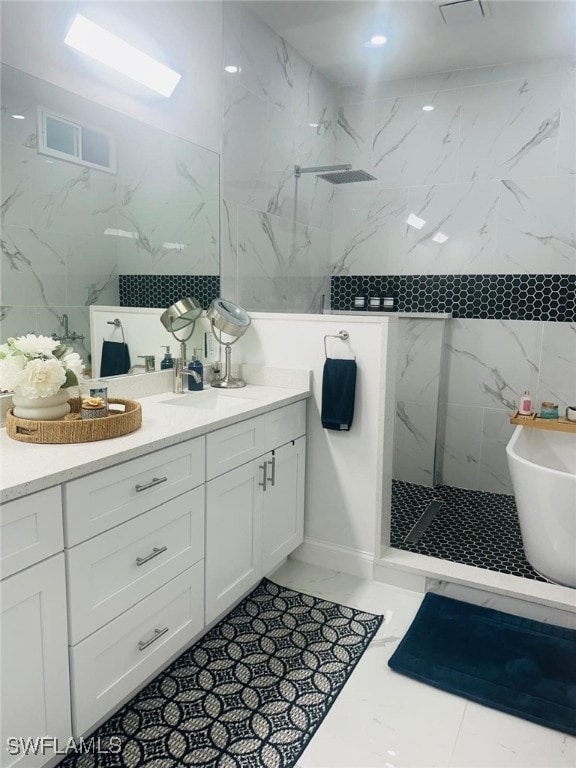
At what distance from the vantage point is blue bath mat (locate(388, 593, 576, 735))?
1900 mm

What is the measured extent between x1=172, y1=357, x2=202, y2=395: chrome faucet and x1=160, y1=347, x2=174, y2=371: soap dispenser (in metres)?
0.02

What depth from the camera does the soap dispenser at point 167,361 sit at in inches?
102

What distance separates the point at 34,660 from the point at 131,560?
37 centimetres

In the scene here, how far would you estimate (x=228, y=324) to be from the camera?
8.95 feet

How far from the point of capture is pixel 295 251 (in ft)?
12.0

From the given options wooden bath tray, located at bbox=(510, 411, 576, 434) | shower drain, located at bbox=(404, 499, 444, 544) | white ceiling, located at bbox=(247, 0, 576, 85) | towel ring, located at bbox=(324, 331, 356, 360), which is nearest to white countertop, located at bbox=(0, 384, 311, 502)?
towel ring, located at bbox=(324, 331, 356, 360)

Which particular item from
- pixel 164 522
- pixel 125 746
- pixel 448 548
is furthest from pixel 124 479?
pixel 448 548

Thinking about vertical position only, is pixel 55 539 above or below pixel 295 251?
below

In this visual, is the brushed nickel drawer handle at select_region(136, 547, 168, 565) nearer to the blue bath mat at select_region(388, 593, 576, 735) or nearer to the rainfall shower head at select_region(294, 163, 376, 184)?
the blue bath mat at select_region(388, 593, 576, 735)

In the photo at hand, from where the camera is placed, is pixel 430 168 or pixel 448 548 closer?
pixel 448 548

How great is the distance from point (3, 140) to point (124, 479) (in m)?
1.14

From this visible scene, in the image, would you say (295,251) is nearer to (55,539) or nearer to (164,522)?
(164,522)

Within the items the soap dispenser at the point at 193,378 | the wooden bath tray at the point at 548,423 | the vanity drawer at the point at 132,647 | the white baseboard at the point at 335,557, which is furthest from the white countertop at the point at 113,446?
the wooden bath tray at the point at 548,423

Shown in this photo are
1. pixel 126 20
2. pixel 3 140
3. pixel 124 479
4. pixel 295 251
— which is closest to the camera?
pixel 124 479
